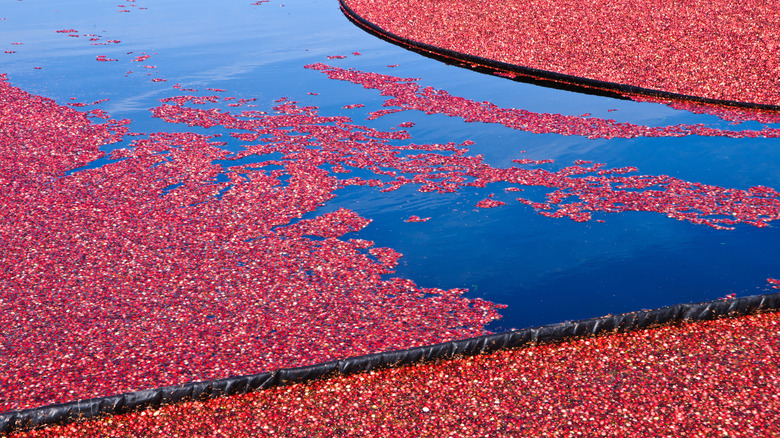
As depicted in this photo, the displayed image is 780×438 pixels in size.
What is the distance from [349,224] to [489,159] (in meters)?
4.04

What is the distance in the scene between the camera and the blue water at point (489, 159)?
368 inches

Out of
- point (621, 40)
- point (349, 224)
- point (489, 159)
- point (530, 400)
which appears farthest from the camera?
point (621, 40)

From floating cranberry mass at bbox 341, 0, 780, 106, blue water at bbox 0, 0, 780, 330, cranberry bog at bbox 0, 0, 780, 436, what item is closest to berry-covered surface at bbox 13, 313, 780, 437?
cranberry bog at bbox 0, 0, 780, 436

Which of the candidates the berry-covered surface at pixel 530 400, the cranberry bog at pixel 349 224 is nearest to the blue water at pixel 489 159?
the cranberry bog at pixel 349 224

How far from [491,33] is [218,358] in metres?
18.7

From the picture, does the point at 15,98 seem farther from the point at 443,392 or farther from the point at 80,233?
the point at 443,392

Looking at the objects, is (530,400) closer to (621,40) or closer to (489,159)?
(489,159)

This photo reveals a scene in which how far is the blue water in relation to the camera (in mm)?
9359

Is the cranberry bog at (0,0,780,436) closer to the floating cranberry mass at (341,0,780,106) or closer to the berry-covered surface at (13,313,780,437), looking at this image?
the berry-covered surface at (13,313,780,437)

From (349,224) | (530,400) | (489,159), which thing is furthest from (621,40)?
(530,400)

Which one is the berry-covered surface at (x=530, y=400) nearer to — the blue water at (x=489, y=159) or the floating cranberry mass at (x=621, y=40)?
the blue water at (x=489, y=159)

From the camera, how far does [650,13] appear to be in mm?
23125

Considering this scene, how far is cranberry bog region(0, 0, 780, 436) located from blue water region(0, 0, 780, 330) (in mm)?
60

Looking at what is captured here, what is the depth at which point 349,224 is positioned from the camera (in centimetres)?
1102
